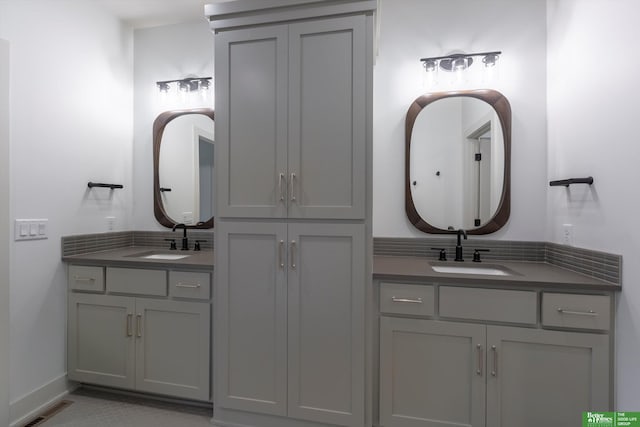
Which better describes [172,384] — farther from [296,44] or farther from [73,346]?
[296,44]

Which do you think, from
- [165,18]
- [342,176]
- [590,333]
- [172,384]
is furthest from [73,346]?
[590,333]

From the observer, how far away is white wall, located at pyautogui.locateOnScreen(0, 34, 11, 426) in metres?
1.76

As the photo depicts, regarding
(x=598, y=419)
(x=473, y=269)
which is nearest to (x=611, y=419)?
(x=598, y=419)

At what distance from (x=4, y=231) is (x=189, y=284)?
41.9 inches

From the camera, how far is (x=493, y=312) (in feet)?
5.08

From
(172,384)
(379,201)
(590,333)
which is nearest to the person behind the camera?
(590,333)

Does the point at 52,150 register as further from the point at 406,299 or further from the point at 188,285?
the point at 406,299

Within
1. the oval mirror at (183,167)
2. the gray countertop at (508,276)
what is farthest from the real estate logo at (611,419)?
the oval mirror at (183,167)

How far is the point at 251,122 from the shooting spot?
175 cm

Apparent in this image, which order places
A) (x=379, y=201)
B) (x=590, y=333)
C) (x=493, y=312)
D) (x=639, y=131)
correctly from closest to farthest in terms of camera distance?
(x=639, y=131) → (x=590, y=333) → (x=493, y=312) → (x=379, y=201)

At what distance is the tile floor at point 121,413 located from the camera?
186cm

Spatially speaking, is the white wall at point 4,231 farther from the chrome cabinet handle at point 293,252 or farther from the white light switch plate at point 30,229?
the chrome cabinet handle at point 293,252

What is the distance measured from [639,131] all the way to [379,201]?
A: 4.48 feet

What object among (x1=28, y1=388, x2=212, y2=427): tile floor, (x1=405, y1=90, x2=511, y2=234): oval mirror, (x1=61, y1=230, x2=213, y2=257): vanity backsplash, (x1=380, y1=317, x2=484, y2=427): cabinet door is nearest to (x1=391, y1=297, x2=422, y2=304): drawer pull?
(x1=380, y1=317, x2=484, y2=427): cabinet door
